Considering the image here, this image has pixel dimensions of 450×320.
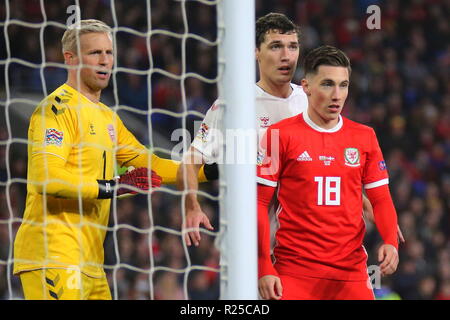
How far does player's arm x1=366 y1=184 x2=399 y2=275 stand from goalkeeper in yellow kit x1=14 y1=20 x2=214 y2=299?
2.53 ft

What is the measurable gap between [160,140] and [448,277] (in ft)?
9.17

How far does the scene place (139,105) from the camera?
295 inches

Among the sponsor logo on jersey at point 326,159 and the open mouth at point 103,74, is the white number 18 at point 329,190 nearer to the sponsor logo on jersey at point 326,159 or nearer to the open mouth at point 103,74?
the sponsor logo on jersey at point 326,159

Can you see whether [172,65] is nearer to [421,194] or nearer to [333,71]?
[421,194]

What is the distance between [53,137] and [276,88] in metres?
1.01

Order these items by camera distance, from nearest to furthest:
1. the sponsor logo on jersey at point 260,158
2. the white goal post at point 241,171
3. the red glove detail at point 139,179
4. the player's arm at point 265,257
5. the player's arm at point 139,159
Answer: the white goal post at point 241,171 → the player's arm at point 265,257 → the sponsor logo on jersey at point 260,158 → the red glove detail at point 139,179 → the player's arm at point 139,159

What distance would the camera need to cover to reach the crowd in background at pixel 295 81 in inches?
250

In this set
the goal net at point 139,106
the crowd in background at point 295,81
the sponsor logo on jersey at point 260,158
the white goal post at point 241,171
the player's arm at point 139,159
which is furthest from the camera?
the crowd in background at point 295,81

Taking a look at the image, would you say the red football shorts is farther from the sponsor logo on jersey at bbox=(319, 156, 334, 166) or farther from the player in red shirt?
the sponsor logo on jersey at bbox=(319, 156, 334, 166)

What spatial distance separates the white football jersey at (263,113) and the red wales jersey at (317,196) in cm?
17

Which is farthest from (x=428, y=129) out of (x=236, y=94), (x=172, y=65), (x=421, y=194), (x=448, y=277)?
(x=236, y=94)

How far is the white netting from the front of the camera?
20.5ft

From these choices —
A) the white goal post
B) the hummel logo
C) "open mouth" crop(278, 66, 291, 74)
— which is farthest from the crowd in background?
the white goal post

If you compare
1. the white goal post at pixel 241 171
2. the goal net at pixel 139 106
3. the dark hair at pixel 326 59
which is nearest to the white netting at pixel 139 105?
the goal net at pixel 139 106
